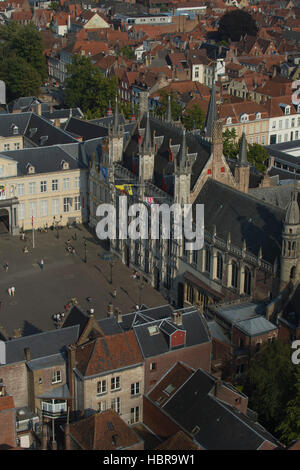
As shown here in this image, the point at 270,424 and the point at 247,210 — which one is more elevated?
the point at 247,210

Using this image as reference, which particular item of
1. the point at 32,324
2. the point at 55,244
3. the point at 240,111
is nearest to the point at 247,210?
the point at 32,324

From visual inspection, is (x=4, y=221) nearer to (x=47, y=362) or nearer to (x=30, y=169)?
(x=30, y=169)

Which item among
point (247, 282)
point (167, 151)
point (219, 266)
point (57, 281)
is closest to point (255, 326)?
point (247, 282)

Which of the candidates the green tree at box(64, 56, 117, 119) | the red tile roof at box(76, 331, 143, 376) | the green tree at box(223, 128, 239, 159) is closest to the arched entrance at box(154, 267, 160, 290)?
the red tile roof at box(76, 331, 143, 376)

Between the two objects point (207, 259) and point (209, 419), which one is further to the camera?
point (207, 259)

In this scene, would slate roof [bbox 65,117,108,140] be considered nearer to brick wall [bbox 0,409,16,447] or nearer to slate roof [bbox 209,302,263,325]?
slate roof [bbox 209,302,263,325]
